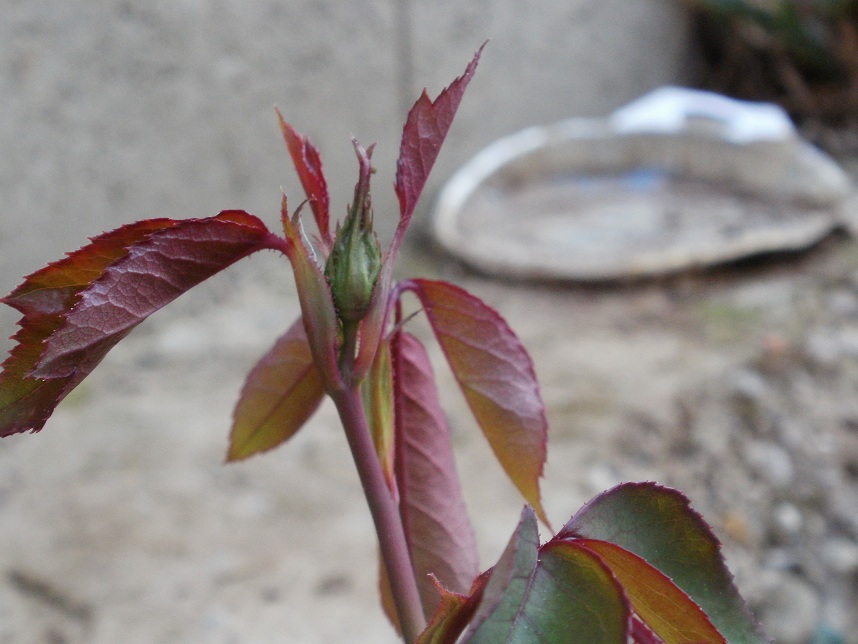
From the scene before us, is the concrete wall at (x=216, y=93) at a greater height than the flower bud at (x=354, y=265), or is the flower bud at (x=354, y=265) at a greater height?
the concrete wall at (x=216, y=93)

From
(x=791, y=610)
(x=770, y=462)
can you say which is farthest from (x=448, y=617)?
(x=770, y=462)

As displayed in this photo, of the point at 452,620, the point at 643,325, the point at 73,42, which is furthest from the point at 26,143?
the point at 452,620

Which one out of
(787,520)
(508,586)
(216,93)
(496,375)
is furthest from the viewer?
(216,93)

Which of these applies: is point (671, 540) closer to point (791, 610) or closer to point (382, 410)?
point (382, 410)

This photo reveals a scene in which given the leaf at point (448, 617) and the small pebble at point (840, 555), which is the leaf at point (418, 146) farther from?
the small pebble at point (840, 555)

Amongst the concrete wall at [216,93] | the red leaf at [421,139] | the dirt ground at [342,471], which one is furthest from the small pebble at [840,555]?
the concrete wall at [216,93]

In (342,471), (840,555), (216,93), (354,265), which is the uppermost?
(216,93)

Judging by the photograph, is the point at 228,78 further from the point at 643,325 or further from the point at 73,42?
the point at 643,325
